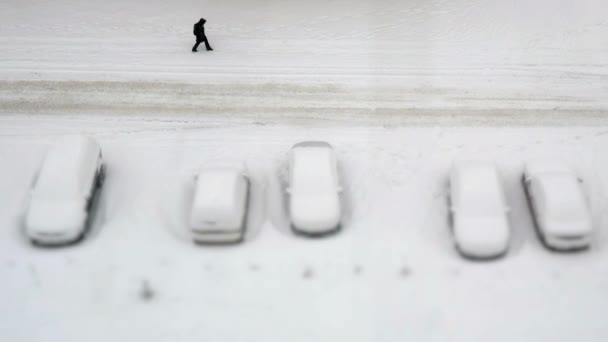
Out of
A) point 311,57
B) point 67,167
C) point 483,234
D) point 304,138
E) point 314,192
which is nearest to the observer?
point 483,234

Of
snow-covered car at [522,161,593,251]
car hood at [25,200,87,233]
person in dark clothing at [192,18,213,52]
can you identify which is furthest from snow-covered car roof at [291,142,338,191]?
person in dark clothing at [192,18,213,52]

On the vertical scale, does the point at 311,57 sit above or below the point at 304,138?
above

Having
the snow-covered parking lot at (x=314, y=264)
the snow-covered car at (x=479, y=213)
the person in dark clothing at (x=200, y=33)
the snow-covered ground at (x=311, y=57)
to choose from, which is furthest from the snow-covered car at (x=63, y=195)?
the snow-covered car at (x=479, y=213)

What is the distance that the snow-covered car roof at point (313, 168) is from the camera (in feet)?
47.2

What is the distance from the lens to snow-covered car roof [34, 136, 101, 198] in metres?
14.2

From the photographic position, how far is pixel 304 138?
53.9 ft

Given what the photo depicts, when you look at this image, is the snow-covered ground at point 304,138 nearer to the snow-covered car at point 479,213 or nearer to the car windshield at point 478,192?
the snow-covered car at point 479,213

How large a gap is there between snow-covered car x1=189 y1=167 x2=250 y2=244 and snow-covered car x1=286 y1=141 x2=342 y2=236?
1.12 metres

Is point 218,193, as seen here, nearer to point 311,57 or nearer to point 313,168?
point 313,168

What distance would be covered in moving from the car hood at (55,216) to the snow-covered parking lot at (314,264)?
1.73ft

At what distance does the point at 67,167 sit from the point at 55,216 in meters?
1.12

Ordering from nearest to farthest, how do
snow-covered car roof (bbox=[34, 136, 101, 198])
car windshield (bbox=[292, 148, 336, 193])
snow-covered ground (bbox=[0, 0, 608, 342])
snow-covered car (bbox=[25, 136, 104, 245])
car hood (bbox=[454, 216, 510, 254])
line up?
snow-covered ground (bbox=[0, 0, 608, 342]) → car hood (bbox=[454, 216, 510, 254]) → snow-covered car (bbox=[25, 136, 104, 245]) → snow-covered car roof (bbox=[34, 136, 101, 198]) → car windshield (bbox=[292, 148, 336, 193])

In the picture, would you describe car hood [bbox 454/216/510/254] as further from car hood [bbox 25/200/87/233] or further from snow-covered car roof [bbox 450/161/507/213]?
car hood [bbox 25/200/87/233]

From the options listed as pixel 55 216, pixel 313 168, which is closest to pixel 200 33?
pixel 313 168
